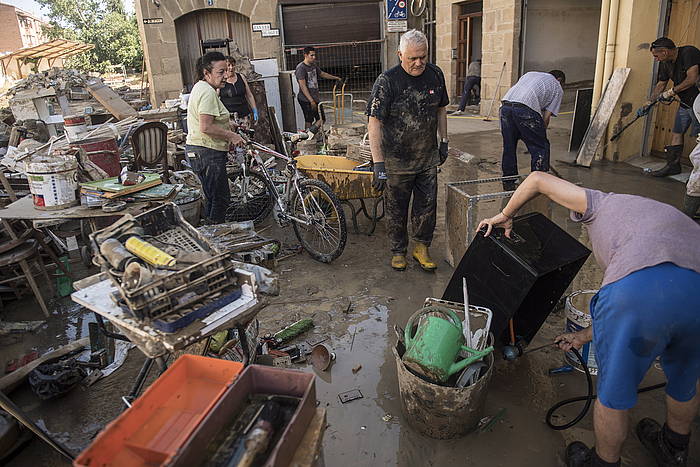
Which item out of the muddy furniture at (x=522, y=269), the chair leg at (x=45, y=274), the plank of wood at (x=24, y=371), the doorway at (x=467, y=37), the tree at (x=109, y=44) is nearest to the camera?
the muddy furniture at (x=522, y=269)

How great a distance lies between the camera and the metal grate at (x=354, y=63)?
16.6 m

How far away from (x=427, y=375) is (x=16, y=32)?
1550 inches

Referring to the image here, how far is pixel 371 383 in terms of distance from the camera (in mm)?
3195

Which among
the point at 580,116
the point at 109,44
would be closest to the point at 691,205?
the point at 580,116

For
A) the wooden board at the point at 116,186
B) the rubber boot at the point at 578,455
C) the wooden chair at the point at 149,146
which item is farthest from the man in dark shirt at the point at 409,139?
the wooden chair at the point at 149,146

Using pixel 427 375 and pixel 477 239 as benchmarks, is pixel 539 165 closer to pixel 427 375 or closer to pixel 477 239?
pixel 477 239

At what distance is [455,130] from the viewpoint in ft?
36.8

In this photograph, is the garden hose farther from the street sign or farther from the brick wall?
the brick wall

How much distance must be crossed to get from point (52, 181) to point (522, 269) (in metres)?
3.43

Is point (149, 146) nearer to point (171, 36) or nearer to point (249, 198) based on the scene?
point (249, 198)

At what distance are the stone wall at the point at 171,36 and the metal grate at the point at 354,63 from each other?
128cm

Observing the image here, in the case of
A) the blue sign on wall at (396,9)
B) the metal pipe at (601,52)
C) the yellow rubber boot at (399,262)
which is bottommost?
the yellow rubber boot at (399,262)

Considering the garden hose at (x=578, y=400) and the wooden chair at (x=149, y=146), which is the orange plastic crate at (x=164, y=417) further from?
the wooden chair at (x=149, y=146)

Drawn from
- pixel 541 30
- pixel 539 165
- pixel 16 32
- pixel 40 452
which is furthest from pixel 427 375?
pixel 16 32
